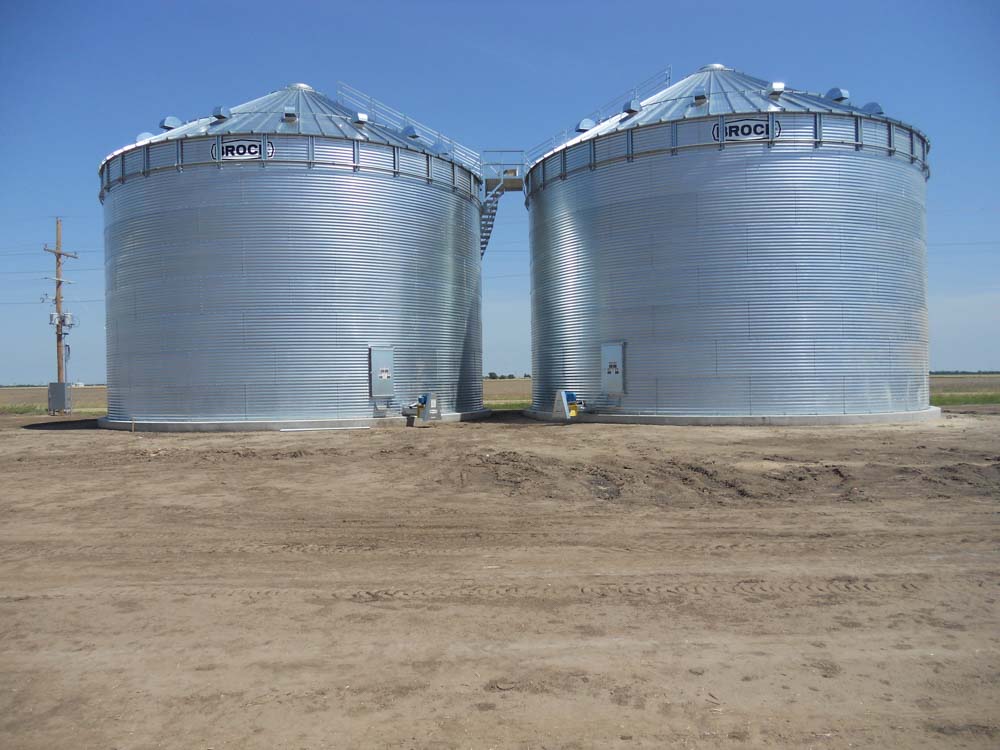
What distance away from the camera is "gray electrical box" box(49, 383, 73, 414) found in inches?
1649

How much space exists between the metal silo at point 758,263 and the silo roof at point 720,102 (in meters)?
0.11

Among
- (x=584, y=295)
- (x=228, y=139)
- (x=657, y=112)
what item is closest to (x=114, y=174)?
(x=228, y=139)

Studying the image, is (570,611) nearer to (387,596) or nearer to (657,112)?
(387,596)

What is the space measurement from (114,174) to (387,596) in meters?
27.8

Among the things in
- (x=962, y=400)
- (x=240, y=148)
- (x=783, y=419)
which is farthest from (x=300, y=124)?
(x=962, y=400)

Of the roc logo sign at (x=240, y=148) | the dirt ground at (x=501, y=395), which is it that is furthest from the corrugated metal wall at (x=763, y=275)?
the dirt ground at (x=501, y=395)

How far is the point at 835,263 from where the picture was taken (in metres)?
24.7

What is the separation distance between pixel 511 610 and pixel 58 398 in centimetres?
4434

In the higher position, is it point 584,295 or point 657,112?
point 657,112

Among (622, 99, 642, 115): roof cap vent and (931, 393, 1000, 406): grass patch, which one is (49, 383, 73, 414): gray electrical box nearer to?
(622, 99, 642, 115): roof cap vent

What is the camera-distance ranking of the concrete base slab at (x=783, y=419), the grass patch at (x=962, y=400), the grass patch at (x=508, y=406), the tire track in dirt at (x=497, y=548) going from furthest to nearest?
the grass patch at (x=508, y=406)
the grass patch at (x=962, y=400)
the concrete base slab at (x=783, y=419)
the tire track in dirt at (x=497, y=548)

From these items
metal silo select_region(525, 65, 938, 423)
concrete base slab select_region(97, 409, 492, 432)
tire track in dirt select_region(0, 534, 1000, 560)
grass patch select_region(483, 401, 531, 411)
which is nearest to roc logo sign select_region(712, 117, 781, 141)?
metal silo select_region(525, 65, 938, 423)

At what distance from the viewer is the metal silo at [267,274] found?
25.7m

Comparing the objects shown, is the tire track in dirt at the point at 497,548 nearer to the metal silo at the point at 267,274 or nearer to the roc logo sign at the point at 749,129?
the metal silo at the point at 267,274
